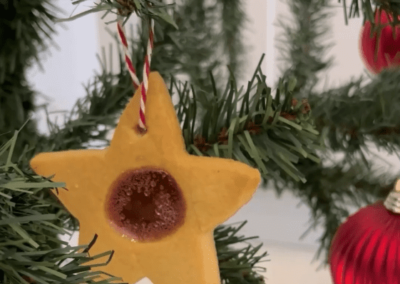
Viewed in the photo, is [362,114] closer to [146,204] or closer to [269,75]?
[146,204]

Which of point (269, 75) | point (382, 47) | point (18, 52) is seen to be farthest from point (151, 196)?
point (269, 75)

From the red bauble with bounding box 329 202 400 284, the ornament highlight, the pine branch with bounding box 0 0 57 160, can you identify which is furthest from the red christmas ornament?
the pine branch with bounding box 0 0 57 160

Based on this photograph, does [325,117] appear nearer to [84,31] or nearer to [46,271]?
[46,271]

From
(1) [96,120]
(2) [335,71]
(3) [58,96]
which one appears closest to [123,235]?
(1) [96,120]

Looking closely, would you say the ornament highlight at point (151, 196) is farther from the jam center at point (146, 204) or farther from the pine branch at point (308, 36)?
the pine branch at point (308, 36)

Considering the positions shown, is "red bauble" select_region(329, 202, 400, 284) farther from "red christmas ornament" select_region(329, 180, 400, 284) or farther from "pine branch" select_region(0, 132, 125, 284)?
"pine branch" select_region(0, 132, 125, 284)

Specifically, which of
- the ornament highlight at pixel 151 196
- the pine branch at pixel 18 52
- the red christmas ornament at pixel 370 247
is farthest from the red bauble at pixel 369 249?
the pine branch at pixel 18 52
